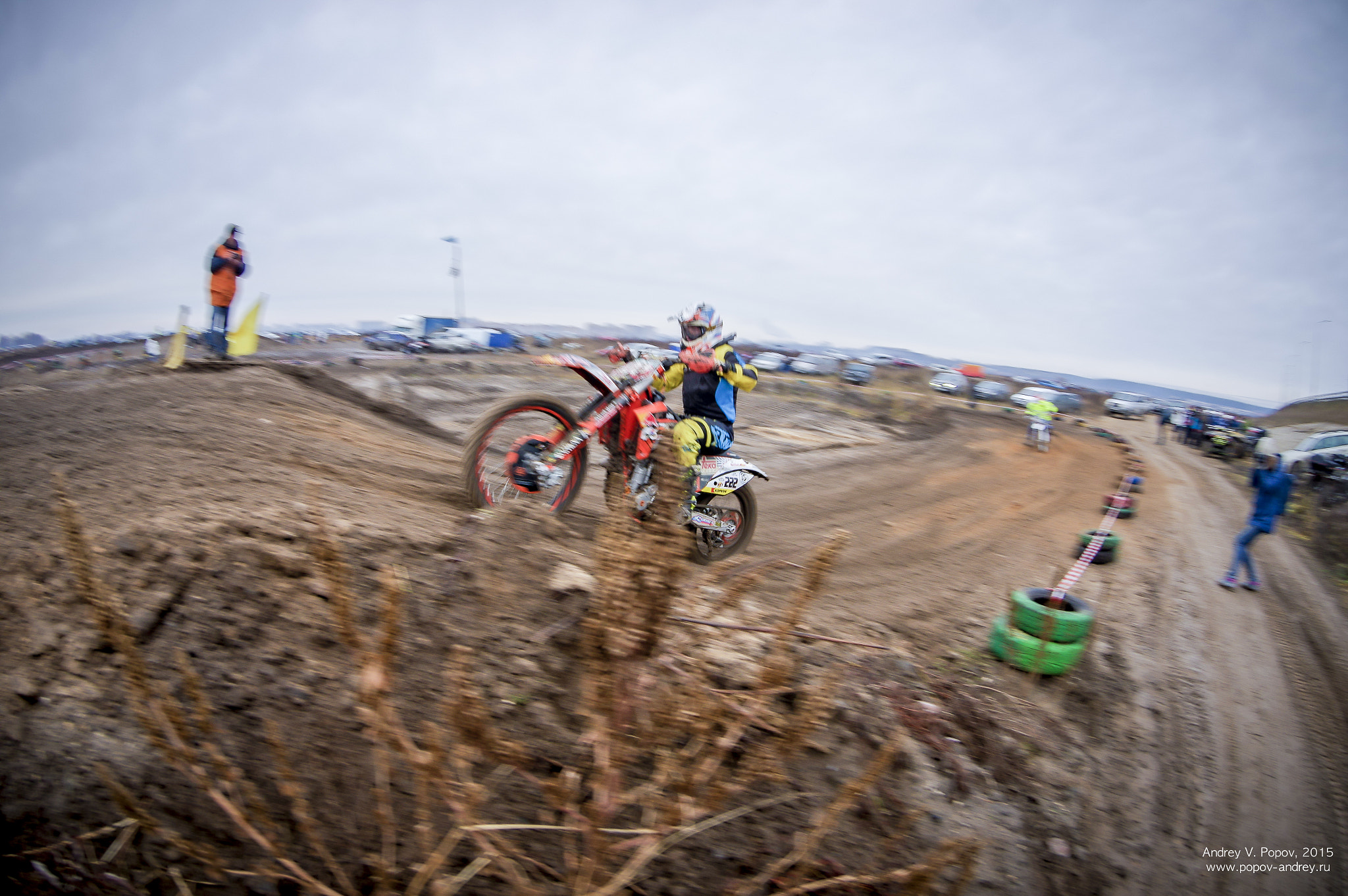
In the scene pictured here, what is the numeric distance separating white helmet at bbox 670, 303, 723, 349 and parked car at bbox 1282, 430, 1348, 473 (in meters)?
19.1

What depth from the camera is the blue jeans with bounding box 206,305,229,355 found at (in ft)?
26.9

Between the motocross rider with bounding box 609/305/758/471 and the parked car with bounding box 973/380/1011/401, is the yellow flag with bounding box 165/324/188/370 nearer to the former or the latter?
the motocross rider with bounding box 609/305/758/471

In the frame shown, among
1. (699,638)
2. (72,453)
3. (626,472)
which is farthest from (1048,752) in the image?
(72,453)

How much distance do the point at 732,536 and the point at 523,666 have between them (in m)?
2.91

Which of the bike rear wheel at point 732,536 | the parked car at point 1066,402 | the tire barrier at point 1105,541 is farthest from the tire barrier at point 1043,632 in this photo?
the parked car at point 1066,402

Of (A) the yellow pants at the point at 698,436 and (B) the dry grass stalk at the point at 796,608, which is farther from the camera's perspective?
(A) the yellow pants at the point at 698,436

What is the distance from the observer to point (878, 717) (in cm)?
356

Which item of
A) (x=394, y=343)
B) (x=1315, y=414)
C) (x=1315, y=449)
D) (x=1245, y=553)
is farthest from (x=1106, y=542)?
(x=394, y=343)

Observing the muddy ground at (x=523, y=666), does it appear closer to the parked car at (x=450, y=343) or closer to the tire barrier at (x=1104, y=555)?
the tire barrier at (x=1104, y=555)

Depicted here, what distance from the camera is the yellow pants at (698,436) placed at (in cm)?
495

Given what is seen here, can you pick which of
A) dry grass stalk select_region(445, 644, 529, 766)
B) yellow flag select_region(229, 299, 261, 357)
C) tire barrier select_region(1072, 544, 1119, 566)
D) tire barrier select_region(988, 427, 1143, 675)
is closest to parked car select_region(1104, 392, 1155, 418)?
tire barrier select_region(1072, 544, 1119, 566)

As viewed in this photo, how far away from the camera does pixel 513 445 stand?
4520mm

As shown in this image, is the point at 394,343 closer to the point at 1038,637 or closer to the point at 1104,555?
the point at 1104,555

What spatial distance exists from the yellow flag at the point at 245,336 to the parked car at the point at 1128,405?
163ft
